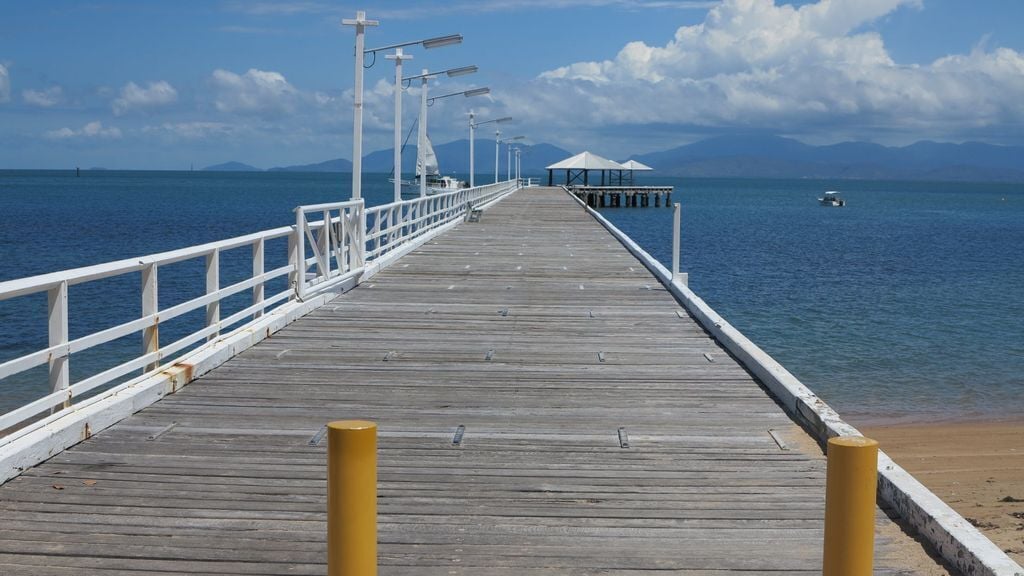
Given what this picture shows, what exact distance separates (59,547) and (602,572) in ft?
7.59

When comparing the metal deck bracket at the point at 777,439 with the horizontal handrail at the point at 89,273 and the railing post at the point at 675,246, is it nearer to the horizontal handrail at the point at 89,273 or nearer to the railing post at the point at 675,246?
the horizontal handrail at the point at 89,273

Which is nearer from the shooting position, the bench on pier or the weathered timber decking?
the weathered timber decking

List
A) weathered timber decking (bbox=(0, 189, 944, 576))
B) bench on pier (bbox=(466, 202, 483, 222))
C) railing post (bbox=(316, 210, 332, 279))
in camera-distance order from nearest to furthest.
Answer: weathered timber decking (bbox=(0, 189, 944, 576))
railing post (bbox=(316, 210, 332, 279))
bench on pier (bbox=(466, 202, 483, 222))

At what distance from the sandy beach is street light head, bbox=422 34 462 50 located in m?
11.1

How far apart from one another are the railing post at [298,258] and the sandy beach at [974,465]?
7.34m

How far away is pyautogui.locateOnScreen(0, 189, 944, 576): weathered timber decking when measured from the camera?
4.75m

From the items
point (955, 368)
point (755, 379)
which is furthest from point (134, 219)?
point (755, 379)

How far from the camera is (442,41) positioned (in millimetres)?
22234

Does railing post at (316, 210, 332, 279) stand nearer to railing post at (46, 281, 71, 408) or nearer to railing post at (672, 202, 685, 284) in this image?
railing post at (672, 202, 685, 284)

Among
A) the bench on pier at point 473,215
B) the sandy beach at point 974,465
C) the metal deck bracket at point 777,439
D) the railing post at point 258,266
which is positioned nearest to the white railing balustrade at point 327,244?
the railing post at point 258,266

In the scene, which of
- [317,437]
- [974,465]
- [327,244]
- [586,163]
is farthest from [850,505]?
[586,163]

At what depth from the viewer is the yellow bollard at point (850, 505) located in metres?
3.31

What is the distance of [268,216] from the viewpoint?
9162cm

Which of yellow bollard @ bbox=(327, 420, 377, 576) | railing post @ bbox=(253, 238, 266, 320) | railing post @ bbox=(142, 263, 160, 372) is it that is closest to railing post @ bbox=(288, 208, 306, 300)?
railing post @ bbox=(253, 238, 266, 320)
